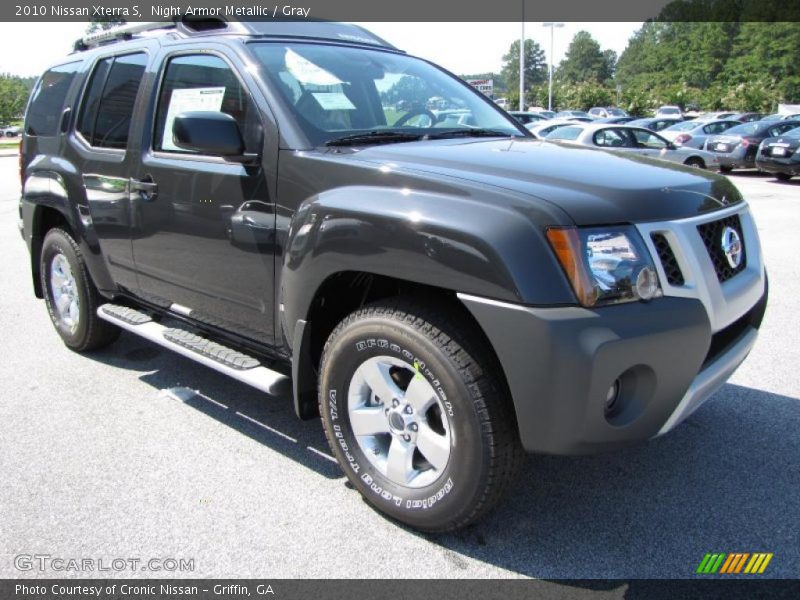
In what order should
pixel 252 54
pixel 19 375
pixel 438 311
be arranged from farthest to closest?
pixel 19 375 < pixel 252 54 < pixel 438 311

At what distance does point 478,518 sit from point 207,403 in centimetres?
204

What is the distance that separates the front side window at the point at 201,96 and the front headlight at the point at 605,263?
4.99ft

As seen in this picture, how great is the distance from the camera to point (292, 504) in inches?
115

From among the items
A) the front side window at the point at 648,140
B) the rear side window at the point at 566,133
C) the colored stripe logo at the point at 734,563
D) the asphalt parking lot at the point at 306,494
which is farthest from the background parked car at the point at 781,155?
the colored stripe logo at the point at 734,563

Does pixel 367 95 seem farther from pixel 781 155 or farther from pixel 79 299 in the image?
pixel 781 155

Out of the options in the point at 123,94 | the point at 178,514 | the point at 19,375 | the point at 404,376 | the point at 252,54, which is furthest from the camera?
the point at 19,375

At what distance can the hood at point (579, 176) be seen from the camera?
7.46 ft

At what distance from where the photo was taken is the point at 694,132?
19078mm

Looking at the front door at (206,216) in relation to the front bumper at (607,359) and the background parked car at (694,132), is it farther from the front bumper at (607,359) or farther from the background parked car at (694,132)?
the background parked car at (694,132)

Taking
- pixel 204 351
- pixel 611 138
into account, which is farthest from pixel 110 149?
pixel 611 138

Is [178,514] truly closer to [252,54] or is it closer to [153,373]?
[153,373]

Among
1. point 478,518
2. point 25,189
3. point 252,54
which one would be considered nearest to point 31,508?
point 478,518

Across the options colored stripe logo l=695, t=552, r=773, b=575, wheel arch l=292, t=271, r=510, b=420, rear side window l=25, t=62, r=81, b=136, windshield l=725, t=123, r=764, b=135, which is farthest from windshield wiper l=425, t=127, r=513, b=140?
windshield l=725, t=123, r=764, b=135

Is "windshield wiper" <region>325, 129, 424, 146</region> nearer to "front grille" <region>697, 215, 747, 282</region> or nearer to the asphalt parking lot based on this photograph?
"front grille" <region>697, 215, 747, 282</region>
